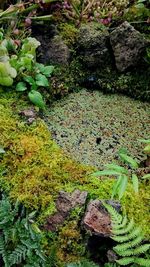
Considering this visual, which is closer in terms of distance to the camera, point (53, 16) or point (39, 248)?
point (39, 248)

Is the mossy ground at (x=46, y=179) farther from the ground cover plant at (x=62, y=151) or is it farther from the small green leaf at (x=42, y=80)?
the small green leaf at (x=42, y=80)

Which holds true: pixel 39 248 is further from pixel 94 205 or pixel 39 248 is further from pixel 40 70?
pixel 40 70

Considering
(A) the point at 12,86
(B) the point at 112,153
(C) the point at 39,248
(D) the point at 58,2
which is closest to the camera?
(C) the point at 39,248

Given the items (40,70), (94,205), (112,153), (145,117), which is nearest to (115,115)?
(145,117)

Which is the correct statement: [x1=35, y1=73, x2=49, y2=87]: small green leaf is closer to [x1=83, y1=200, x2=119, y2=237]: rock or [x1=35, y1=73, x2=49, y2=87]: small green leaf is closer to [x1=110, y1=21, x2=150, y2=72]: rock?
[x1=110, y1=21, x2=150, y2=72]: rock

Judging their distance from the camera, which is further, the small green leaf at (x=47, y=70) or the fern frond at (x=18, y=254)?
the small green leaf at (x=47, y=70)

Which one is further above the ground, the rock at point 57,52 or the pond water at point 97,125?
the rock at point 57,52

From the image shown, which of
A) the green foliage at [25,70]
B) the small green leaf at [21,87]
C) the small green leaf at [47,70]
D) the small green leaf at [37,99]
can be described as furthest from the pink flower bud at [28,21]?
the small green leaf at [37,99]
